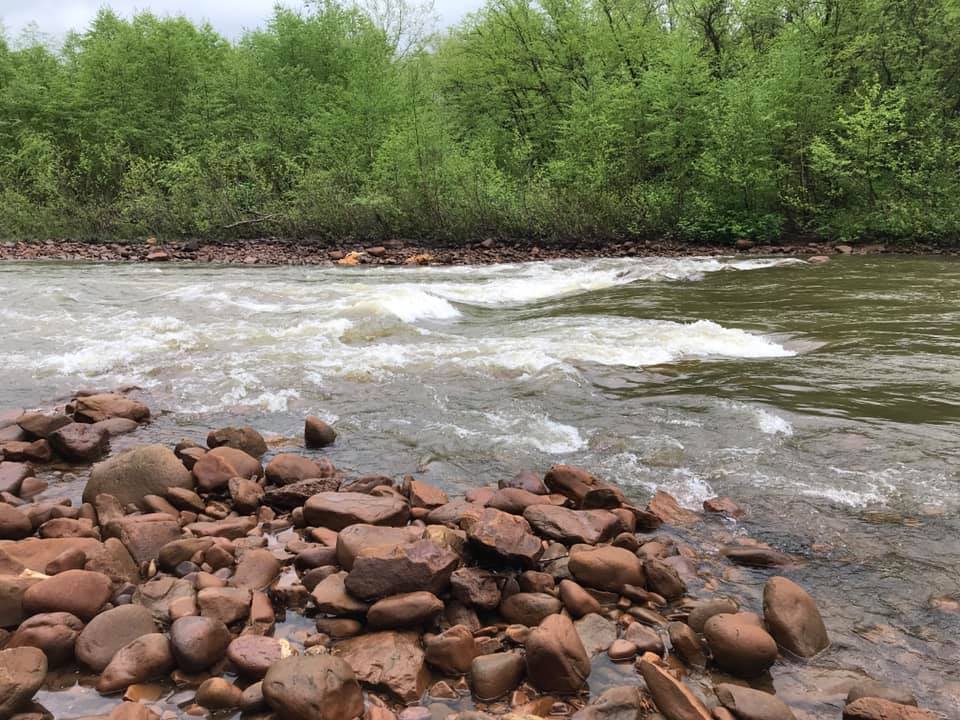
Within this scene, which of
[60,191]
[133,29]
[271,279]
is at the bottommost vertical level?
[271,279]

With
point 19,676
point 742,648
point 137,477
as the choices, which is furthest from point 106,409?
point 742,648

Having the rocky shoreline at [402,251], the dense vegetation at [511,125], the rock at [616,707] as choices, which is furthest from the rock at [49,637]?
the dense vegetation at [511,125]

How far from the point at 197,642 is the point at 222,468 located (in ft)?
6.83

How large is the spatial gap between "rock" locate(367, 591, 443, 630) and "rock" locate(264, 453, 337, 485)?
1.87 m

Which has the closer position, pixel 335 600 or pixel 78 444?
pixel 335 600

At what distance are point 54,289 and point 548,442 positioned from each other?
12.9 meters

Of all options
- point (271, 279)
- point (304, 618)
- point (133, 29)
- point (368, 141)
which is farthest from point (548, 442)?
point (133, 29)

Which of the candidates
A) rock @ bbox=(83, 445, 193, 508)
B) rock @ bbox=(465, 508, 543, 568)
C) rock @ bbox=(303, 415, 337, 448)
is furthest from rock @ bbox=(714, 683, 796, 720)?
rock @ bbox=(303, 415, 337, 448)

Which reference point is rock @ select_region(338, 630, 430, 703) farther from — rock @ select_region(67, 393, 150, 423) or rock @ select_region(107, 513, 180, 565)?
rock @ select_region(67, 393, 150, 423)

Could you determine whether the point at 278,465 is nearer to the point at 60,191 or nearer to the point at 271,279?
the point at 271,279

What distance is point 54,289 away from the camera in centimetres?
1408

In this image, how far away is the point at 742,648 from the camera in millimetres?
2814

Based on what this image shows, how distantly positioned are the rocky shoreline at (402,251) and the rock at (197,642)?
17.9 m

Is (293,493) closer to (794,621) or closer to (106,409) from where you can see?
(106,409)
